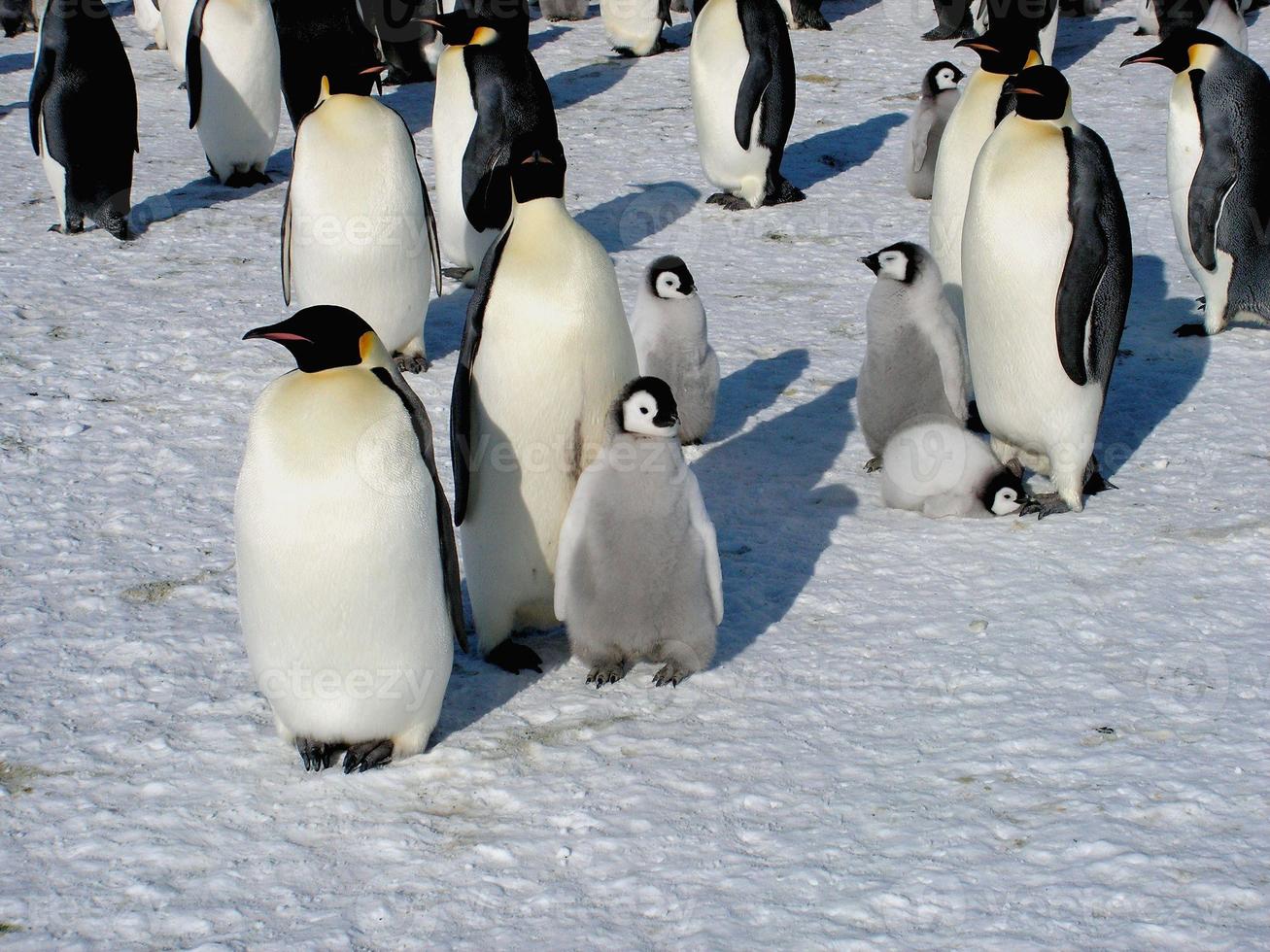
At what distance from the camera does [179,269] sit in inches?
276

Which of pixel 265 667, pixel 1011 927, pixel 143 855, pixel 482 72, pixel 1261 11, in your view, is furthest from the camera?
pixel 1261 11

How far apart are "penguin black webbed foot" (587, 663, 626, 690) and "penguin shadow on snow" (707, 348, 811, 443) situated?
1686 mm

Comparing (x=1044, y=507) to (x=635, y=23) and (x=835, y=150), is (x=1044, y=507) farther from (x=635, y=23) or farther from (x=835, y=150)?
(x=635, y=23)

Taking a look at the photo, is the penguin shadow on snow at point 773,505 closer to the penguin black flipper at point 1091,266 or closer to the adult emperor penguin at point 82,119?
the penguin black flipper at point 1091,266

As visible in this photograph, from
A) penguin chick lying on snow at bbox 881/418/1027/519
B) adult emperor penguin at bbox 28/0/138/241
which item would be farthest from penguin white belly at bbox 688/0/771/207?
penguin chick lying on snow at bbox 881/418/1027/519

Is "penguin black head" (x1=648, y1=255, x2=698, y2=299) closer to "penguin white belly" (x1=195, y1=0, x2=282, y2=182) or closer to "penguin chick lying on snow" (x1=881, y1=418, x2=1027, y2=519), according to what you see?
"penguin chick lying on snow" (x1=881, y1=418, x2=1027, y2=519)

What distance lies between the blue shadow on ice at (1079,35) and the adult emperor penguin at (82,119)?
604 cm

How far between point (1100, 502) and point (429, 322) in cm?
306

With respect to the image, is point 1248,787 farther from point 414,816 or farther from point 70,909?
point 70,909

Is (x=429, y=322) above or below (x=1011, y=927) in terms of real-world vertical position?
below

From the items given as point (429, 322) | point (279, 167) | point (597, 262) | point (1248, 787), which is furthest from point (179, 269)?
point (1248, 787)

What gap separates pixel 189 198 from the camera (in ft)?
26.9

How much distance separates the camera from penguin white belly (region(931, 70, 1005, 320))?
5.66m

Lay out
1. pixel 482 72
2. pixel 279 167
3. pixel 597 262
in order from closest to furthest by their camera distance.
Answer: pixel 597 262 < pixel 482 72 < pixel 279 167
